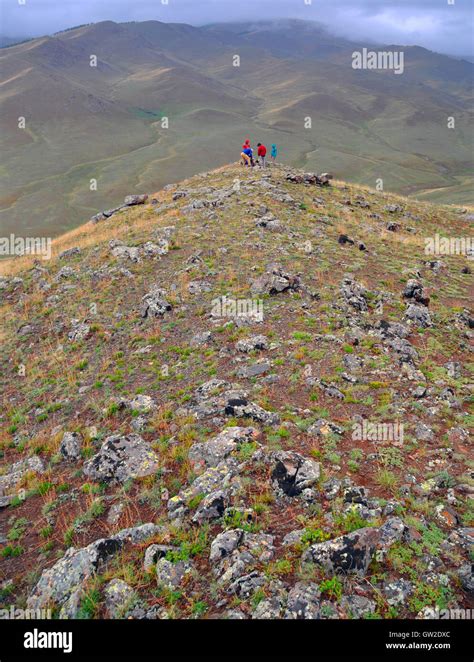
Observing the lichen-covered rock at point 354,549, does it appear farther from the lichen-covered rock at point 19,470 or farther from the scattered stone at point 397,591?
the lichen-covered rock at point 19,470

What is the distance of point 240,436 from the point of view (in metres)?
10.9

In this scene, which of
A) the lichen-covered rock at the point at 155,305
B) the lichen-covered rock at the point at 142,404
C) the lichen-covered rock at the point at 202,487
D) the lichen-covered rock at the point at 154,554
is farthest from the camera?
the lichen-covered rock at the point at 155,305

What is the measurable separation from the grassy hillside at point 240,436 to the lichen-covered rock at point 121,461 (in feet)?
0.18

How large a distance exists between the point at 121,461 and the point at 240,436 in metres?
3.23

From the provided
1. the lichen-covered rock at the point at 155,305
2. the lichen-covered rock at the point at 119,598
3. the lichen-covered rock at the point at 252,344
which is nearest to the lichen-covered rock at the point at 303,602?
the lichen-covered rock at the point at 119,598

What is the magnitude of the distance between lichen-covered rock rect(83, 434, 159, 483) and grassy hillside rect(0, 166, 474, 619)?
56mm

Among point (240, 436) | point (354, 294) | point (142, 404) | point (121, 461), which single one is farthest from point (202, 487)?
point (354, 294)


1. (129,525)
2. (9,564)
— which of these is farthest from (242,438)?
(9,564)

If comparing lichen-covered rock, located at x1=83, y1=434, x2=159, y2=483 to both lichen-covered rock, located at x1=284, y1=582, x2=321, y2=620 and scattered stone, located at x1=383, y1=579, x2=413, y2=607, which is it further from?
scattered stone, located at x1=383, y1=579, x2=413, y2=607

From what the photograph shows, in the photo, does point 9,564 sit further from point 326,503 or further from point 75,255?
point 75,255

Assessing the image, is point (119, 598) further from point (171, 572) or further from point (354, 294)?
point (354, 294)

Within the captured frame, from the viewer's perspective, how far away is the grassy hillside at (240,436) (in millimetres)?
7332
